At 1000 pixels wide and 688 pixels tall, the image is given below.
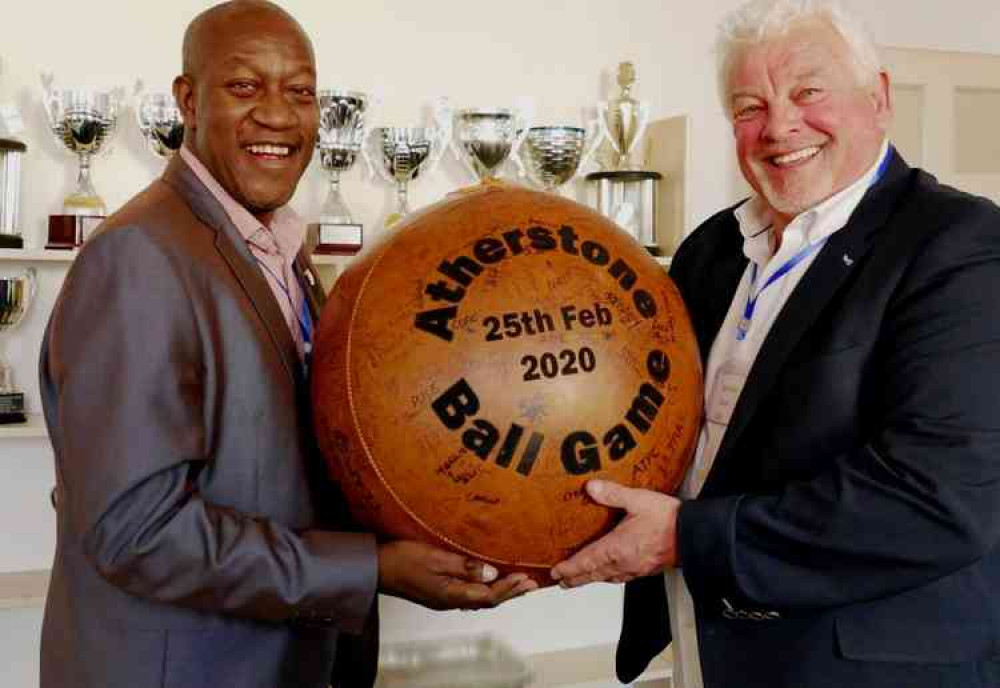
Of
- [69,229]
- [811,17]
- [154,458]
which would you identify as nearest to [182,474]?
[154,458]

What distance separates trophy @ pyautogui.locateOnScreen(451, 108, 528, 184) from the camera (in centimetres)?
288

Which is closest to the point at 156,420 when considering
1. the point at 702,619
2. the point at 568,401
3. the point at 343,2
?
the point at 568,401

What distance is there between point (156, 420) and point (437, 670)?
1.94 m

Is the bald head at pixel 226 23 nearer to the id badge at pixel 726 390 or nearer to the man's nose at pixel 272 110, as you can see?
the man's nose at pixel 272 110

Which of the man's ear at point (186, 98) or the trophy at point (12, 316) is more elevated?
the man's ear at point (186, 98)

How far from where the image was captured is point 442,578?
1.39 meters

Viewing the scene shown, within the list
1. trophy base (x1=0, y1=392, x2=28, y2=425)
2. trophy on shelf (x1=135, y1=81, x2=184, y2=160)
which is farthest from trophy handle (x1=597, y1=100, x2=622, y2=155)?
trophy base (x1=0, y1=392, x2=28, y2=425)

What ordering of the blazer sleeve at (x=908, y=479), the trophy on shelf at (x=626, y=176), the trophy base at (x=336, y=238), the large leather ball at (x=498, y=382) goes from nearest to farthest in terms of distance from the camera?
the large leather ball at (x=498, y=382) → the blazer sleeve at (x=908, y=479) → the trophy base at (x=336, y=238) → the trophy on shelf at (x=626, y=176)

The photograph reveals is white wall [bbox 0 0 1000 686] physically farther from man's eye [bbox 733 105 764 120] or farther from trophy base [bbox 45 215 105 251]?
man's eye [bbox 733 105 764 120]

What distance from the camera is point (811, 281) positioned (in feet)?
A: 5.00

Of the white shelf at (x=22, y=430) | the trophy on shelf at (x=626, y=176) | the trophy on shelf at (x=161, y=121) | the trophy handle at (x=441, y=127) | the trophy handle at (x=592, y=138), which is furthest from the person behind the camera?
the trophy handle at (x=592, y=138)

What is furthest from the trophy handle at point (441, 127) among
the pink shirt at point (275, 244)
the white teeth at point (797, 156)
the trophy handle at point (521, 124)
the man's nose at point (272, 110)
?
the white teeth at point (797, 156)

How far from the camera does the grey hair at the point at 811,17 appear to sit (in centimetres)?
154

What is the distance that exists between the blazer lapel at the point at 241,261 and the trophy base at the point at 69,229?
1.10 m
